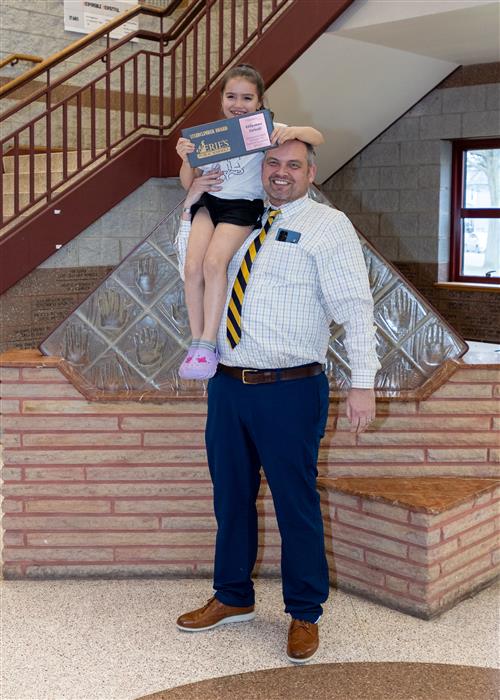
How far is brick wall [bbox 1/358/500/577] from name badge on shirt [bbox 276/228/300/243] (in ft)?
2.73

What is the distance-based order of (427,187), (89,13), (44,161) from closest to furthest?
(44,161)
(427,187)
(89,13)

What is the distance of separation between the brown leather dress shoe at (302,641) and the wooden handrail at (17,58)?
5412mm

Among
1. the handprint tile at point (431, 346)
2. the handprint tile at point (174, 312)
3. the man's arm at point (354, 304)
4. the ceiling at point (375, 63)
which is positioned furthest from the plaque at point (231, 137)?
the ceiling at point (375, 63)

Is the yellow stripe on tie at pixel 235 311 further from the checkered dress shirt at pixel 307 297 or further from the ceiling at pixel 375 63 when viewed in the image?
the ceiling at pixel 375 63

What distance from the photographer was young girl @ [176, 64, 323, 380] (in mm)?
2539

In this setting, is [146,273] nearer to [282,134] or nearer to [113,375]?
[113,375]

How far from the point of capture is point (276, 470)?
259 cm

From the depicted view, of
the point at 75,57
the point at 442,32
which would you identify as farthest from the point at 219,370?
the point at 75,57

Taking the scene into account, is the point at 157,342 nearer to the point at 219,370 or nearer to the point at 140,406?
the point at 140,406

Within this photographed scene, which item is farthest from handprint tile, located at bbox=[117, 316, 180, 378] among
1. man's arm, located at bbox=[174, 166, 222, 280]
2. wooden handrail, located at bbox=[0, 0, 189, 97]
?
wooden handrail, located at bbox=[0, 0, 189, 97]

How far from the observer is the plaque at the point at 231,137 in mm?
2477

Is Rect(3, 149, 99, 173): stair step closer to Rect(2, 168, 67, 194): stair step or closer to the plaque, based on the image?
Rect(2, 168, 67, 194): stair step

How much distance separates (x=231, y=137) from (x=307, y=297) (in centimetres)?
55

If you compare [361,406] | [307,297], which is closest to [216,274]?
[307,297]
